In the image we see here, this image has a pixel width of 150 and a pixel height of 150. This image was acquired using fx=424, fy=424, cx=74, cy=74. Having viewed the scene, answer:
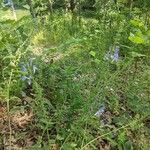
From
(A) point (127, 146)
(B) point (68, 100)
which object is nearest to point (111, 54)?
(B) point (68, 100)

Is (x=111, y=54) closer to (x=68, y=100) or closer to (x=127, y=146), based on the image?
(x=68, y=100)

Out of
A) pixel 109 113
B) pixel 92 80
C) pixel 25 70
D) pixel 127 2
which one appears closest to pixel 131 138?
pixel 109 113

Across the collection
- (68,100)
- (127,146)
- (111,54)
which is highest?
(111,54)

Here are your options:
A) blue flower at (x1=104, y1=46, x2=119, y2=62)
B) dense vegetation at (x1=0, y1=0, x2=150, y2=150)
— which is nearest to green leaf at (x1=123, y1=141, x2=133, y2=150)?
dense vegetation at (x1=0, y1=0, x2=150, y2=150)

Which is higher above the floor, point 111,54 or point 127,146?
point 111,54

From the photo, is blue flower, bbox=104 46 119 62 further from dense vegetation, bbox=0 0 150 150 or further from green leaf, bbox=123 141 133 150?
green leaf, bbox=123 141 133 150

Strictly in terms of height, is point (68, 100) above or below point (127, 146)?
above

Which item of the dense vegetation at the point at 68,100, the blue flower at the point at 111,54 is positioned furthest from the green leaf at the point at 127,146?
Answer: the blue flower at the point at 111,54

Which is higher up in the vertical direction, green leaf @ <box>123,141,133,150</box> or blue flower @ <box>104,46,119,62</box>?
blue flower @ <box>104,46,119,62</box>

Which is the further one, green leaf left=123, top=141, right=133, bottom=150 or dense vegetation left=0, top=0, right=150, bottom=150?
green leaf left=123, top=141, right=133, bottom=150

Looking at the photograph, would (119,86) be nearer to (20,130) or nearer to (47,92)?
(47,92)

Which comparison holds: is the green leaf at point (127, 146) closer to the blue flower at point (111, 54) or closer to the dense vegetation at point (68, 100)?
the dense vegetation at point (68, 100)

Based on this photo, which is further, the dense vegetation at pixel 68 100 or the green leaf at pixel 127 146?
the green leaf at pixel 127 146

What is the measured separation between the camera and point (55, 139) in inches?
124
